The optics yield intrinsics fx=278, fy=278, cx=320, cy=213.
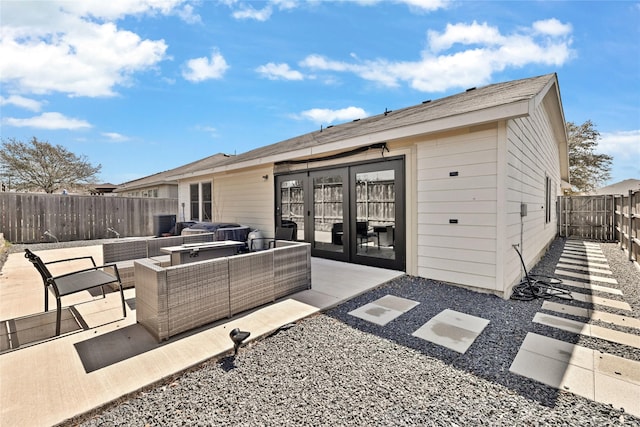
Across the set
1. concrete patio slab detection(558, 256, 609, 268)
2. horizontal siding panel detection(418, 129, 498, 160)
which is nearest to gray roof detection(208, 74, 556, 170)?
horizontal siding panel detection(418, 129, 498, 160)

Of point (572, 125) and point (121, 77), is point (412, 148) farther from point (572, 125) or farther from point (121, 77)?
point (572, 125)

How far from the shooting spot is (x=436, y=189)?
4395mm

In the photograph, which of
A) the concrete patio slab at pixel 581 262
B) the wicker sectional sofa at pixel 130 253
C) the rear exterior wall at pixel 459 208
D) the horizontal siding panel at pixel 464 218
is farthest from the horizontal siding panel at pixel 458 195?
the concrete patio slab at pixel 581 262

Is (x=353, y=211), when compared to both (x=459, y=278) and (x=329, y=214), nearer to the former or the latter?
(x=329, y=214)

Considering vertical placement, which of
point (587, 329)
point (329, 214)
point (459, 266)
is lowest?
point (587, 329)

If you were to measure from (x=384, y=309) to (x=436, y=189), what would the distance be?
6.97ft

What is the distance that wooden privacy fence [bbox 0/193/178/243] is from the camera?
8.89 meters

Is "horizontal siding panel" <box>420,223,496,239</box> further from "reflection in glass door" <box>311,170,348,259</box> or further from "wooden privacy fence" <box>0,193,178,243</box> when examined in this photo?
"wooden privacy fence" <box>0,193,178,243</box>

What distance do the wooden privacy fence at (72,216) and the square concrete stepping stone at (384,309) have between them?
10.8 meters

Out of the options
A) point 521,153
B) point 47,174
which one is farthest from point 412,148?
point 47,174

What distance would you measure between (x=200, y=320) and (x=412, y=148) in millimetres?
3954

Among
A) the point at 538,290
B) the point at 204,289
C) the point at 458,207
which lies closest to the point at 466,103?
the point at 458,207

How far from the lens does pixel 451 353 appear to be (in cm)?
243

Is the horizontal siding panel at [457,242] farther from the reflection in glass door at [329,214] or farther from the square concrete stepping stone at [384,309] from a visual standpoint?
the reflection in glass door at [329,214]
